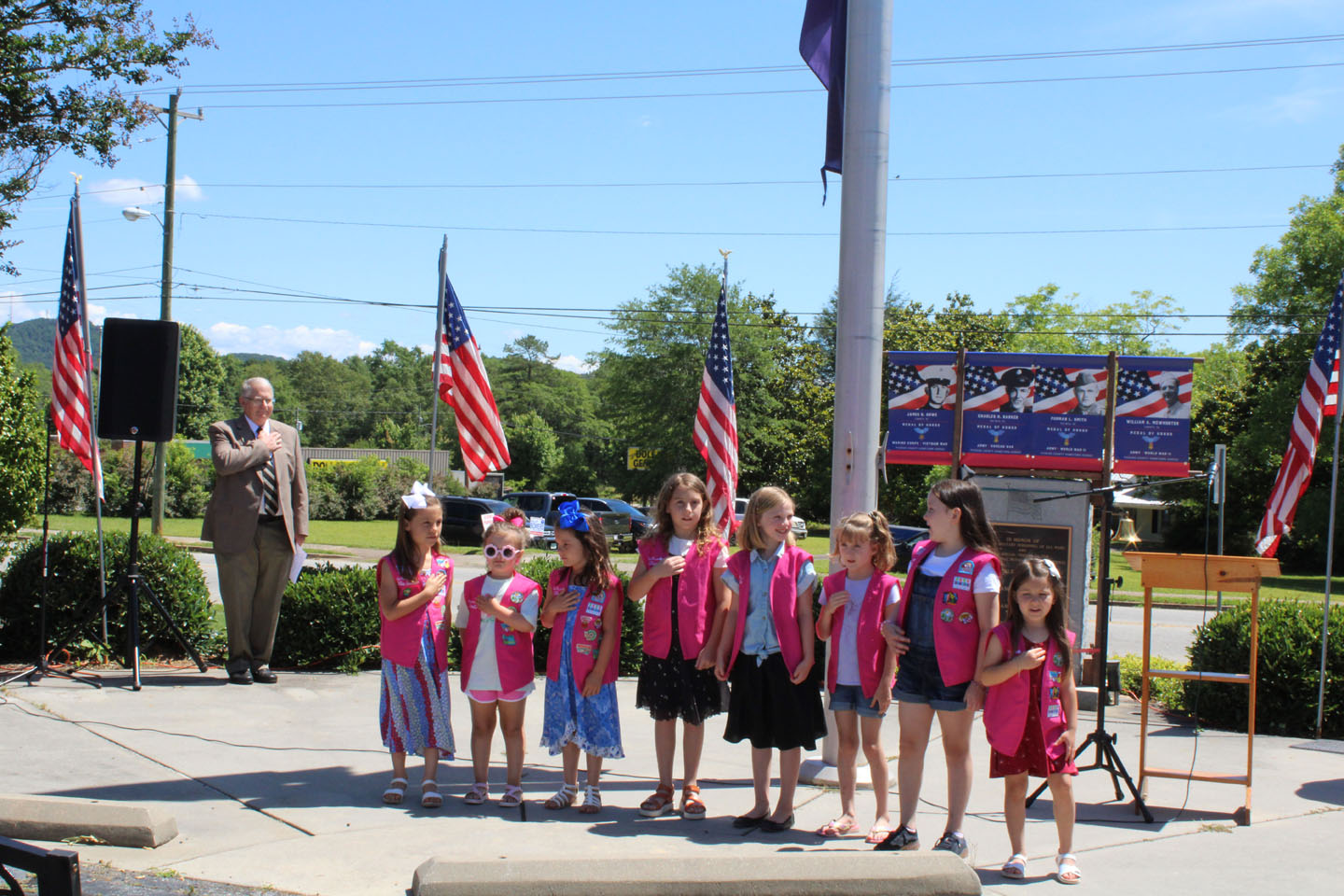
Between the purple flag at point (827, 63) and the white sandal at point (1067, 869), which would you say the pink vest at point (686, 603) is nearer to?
the white sandal at point (1067, 869)

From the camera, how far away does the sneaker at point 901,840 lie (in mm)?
4750

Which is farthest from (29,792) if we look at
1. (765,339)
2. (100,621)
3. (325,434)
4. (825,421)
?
(325,434)

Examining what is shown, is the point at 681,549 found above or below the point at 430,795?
above

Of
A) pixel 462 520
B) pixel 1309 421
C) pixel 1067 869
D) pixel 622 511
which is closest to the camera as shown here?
pixel 1067 869

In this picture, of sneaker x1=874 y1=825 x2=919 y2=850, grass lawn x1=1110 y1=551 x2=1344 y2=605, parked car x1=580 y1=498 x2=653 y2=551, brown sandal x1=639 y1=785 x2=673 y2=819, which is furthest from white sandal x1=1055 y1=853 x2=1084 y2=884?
parked car x1=580 y1=498 x2=653 y2=551

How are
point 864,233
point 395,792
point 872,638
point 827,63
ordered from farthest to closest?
1. point 827,63
2. point 864,233
3. point 395,792
4. point 872,638

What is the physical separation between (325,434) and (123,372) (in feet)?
363

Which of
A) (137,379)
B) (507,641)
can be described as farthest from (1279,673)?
(137,379)

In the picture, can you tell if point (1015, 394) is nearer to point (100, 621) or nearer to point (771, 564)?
point (771, 564)

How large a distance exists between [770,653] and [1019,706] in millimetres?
1165

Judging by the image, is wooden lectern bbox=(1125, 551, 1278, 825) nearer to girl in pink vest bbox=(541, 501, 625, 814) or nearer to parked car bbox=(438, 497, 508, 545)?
girl in pink vest bbox=(541, 501, 625, 814)

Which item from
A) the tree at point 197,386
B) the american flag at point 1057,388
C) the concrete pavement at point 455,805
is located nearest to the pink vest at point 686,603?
the concrete pavement at point 455,805

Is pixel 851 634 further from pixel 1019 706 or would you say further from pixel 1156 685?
pixel 1156 685

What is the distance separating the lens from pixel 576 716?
5.42 m
